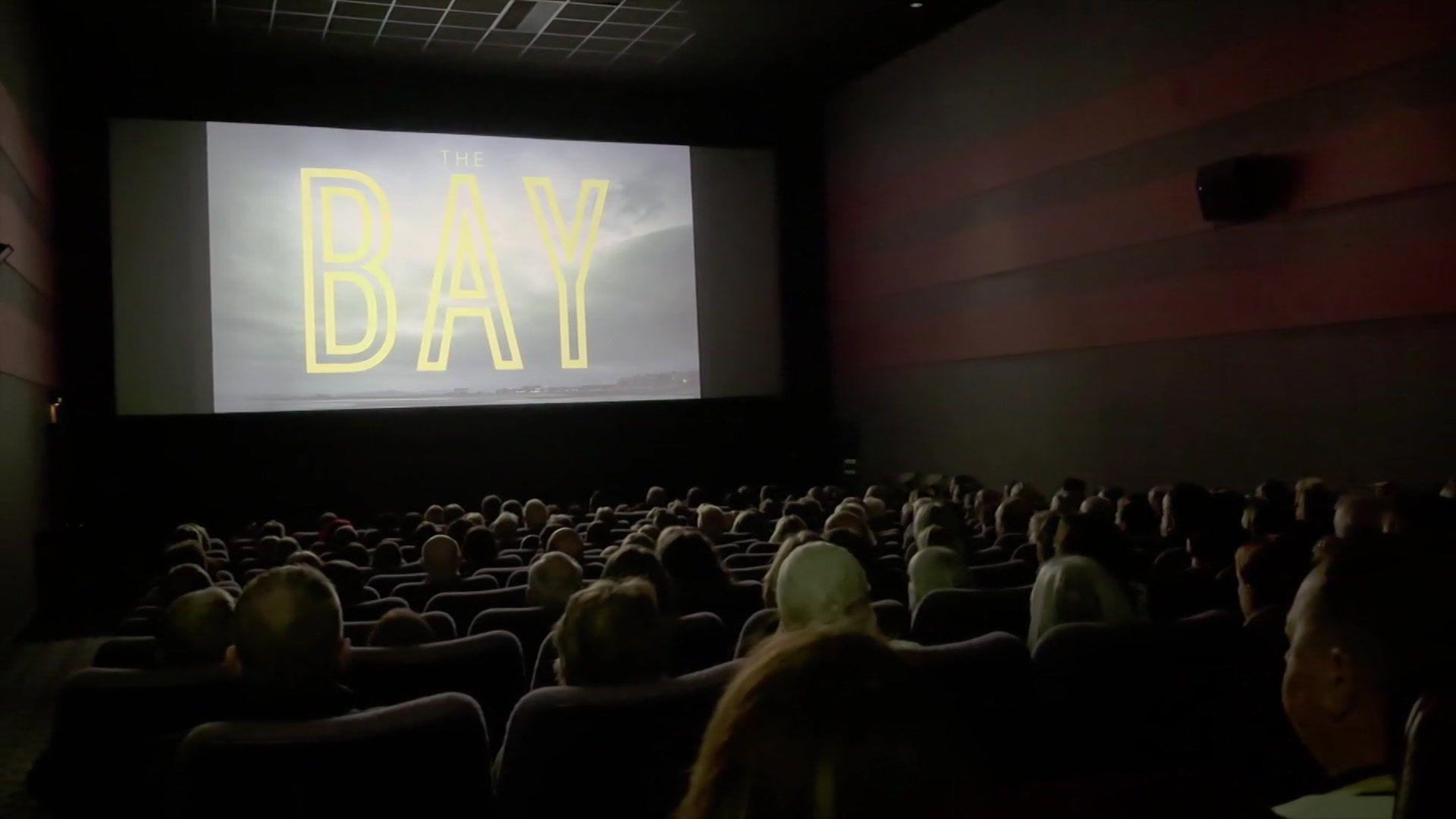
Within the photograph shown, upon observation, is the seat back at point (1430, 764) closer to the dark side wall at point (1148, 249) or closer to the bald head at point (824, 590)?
the bald head at point (824, 590)

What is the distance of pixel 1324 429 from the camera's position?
7.79m

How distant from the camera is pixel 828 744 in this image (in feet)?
2.68

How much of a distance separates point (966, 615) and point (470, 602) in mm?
1905

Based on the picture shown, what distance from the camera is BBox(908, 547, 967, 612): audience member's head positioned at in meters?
4.15

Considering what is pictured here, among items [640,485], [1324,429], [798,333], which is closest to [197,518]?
[640,485]

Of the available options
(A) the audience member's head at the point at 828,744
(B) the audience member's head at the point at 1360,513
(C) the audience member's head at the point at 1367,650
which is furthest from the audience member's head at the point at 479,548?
(A) the audience member's head at the point at 828,744

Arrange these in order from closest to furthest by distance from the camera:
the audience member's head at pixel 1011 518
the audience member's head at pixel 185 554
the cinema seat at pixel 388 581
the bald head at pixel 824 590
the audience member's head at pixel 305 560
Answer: the bald head at pixel 824 590 < the audience member's head at pixel 305 560 < the cinema seat at pixel 388 581 < the audience member's head at pixel 185 554 < the audience member's head at pixel 1011 518

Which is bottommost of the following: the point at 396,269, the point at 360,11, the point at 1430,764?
the point at 1430,764

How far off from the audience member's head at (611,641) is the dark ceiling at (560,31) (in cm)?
913

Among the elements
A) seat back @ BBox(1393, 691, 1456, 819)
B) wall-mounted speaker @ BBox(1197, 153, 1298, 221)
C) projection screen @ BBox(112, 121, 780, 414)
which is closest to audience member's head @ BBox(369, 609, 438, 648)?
seat back @ BBox(1393, 691, 1456, 819)

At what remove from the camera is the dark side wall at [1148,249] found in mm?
7230

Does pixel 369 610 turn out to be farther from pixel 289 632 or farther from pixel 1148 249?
pixel 1148 249

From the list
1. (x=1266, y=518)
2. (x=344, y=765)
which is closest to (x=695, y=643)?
(x=344, y=765)

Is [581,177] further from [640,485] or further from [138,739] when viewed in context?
[138,739]
